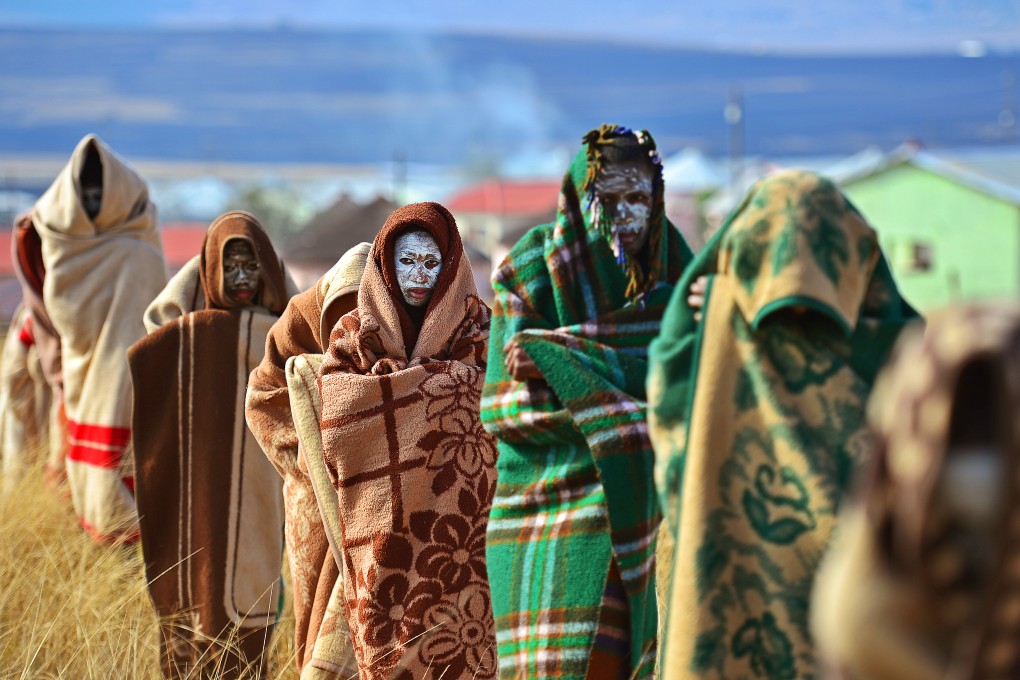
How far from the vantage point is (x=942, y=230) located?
40.0 meters

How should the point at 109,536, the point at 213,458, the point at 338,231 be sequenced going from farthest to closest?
the point at 338,231
the point at 109,536
the point at 213,458

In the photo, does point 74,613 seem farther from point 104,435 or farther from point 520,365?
point 104,435

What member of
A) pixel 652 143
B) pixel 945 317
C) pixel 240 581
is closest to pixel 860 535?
pixel 945 317

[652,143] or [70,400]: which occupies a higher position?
[652,143]

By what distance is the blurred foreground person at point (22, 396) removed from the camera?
9.88 meters

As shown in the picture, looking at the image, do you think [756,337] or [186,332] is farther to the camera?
[186,332]

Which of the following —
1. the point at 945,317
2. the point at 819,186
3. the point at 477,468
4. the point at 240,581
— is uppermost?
the point at 819,186

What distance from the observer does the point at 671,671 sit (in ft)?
11.7

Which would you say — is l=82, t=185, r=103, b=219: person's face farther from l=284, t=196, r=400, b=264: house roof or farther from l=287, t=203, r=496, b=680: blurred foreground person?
l=284, t=196, r=400, b=264: house roof

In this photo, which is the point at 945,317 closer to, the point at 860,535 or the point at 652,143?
the point at 860,535

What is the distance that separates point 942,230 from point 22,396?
33.1 m

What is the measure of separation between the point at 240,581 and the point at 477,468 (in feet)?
5.42

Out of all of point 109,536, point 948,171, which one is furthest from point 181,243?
point 109,536

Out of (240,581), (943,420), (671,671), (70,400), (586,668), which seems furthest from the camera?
(70,400)
